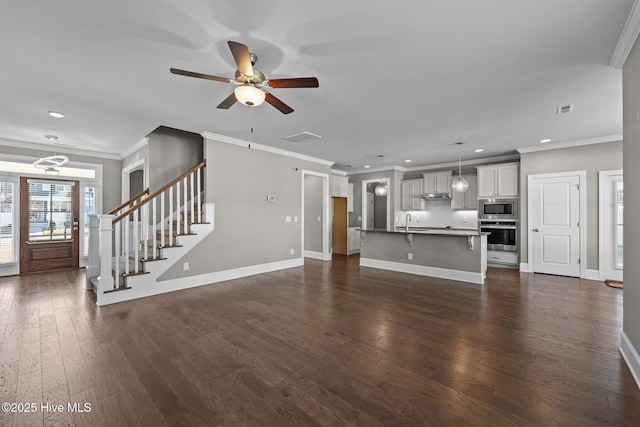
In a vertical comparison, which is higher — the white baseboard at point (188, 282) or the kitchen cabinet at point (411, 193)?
the kitchen cabinet at point (411, 193)

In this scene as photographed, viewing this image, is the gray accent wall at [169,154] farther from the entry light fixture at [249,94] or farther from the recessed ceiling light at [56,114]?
the entry light fixture at [249,94]

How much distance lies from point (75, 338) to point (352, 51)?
3.87 m

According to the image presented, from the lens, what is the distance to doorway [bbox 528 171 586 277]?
210 inches

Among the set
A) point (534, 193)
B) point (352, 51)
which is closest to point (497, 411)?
point (352, 51)

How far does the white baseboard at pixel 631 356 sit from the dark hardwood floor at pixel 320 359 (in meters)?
0.05

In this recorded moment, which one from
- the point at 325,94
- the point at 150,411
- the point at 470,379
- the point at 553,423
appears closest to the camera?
the point at 553,423

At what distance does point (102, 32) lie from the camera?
2168 millimetres

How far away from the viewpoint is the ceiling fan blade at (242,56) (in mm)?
1899

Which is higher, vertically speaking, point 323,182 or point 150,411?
point 323,182

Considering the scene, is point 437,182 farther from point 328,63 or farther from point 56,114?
point 56,114

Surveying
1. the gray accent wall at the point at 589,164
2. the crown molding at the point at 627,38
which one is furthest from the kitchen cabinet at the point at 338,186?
the crown molding at the point at 627,38

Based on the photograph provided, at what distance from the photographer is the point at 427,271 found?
5.48 m

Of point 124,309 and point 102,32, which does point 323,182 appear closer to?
point 124,309

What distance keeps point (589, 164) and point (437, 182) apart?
3.01 m
